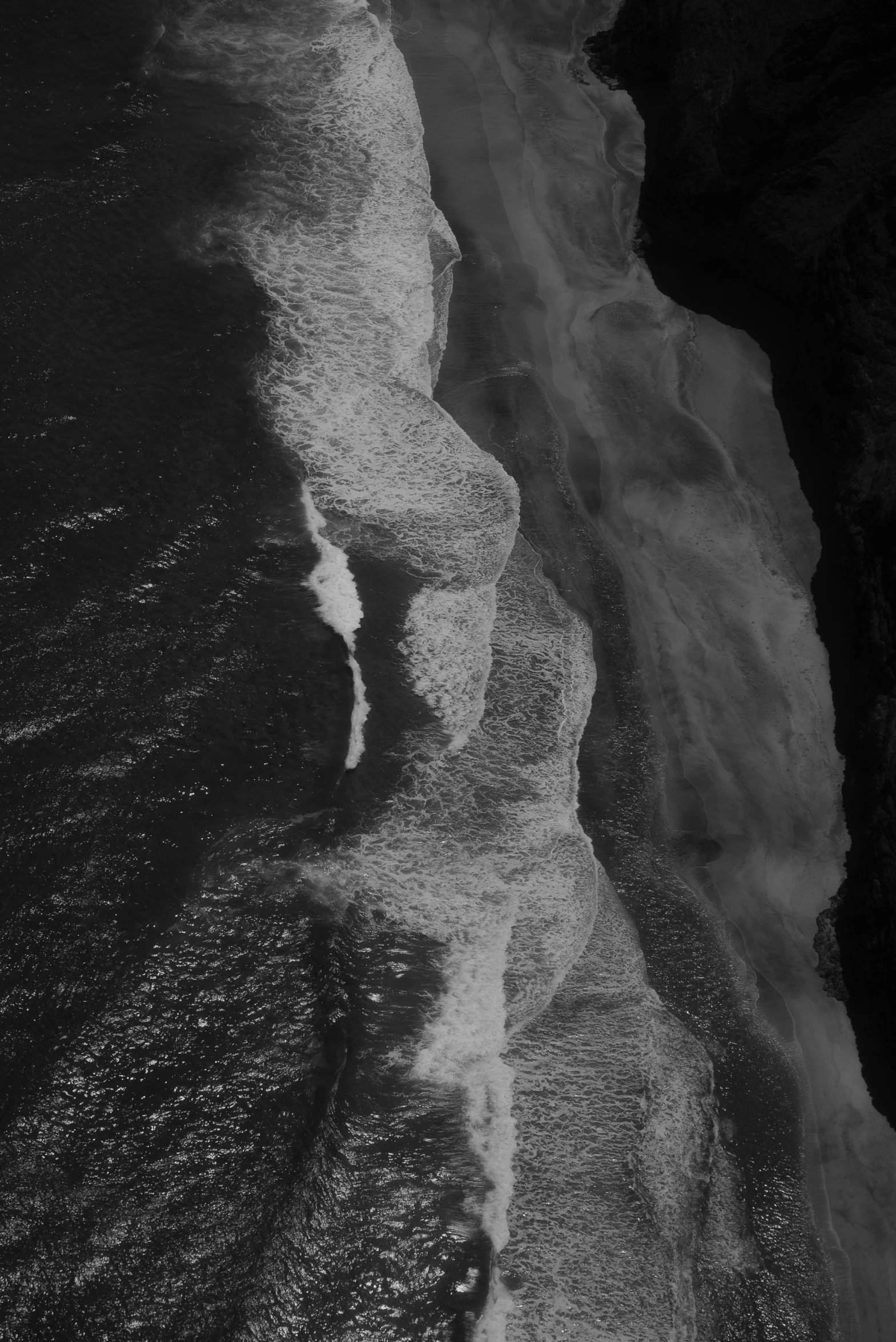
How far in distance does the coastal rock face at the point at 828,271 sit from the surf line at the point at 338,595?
260cm

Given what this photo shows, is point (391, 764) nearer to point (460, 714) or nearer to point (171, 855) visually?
point (460, 714)

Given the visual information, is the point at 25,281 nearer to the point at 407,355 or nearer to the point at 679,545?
the point at 407,355

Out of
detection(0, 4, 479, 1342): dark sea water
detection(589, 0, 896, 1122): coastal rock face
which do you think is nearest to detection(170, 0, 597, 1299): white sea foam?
detection(0, 4, 479, 1342): dark sea water

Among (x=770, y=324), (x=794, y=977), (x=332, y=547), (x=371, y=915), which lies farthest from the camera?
(x=770, y=324)

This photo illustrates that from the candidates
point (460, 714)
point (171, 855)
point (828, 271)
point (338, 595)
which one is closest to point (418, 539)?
point (338, 595)

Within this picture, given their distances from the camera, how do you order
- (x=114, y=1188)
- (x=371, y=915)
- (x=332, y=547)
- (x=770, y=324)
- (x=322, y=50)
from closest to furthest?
(x=114, y=1188), (x=371, y=915), (x=332, y=547), (x=770, y=324), (x=322, y=50)

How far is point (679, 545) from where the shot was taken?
6.48 m

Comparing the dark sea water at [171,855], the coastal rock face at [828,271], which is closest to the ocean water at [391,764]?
the dark sea water at [171,855]

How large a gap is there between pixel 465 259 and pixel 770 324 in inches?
85.1

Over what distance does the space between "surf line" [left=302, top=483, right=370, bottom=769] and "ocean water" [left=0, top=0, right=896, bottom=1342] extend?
0.03m

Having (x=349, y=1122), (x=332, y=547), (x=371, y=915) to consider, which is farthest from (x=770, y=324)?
(x=349, y=1122)

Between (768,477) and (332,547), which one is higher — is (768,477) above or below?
above

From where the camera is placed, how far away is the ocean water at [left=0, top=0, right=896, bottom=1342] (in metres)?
4.27

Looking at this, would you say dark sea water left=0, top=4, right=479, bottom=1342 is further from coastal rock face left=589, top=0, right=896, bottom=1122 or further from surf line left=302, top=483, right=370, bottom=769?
coastal rock face left=589, top=0, right=896, bottom=1122
